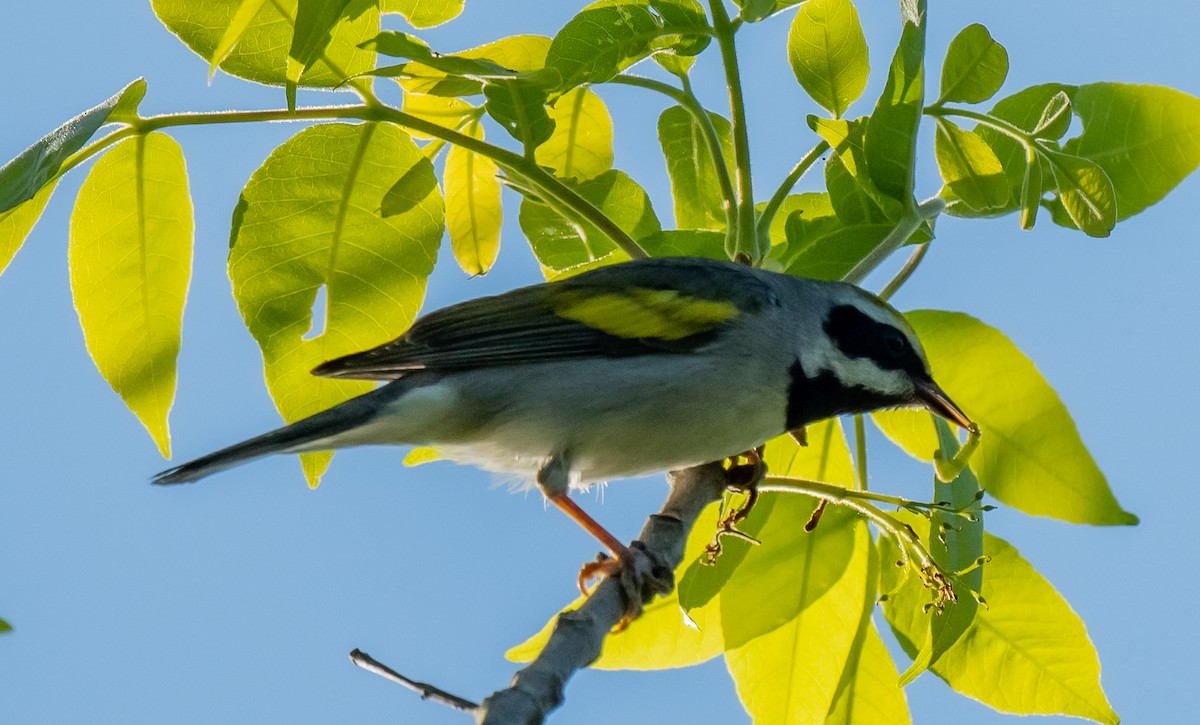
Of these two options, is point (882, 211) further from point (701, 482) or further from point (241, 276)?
Answer: point (241, 276)

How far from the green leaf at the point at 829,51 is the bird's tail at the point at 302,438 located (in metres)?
1.41

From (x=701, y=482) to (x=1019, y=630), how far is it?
0.88 metres

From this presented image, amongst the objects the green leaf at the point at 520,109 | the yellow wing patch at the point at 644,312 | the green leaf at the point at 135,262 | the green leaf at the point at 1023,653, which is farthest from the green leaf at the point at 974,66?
the green leaf at the point at 135,262

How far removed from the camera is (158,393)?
317 centimetres

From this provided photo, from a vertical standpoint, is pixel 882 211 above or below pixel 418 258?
below

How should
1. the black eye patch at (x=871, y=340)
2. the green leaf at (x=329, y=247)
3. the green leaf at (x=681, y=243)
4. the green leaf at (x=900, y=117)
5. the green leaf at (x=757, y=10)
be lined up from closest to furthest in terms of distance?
the green leaf at (x=900, y=117)
the green leaf at (x=757, y=10)
the green leaf at (x=329, y=247)
the green leaf at (x=681, y=243)
the black eye patch at (x=871, y=340)

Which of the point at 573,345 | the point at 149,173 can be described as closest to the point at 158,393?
the point at 149,173

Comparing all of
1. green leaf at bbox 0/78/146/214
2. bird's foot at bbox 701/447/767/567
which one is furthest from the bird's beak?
green leaf at bbox 0/78/146/214

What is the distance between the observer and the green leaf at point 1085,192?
3186 mm

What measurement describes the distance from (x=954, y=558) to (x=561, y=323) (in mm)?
1363

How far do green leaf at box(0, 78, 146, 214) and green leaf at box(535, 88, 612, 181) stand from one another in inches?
54.9

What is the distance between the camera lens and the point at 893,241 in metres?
3.04

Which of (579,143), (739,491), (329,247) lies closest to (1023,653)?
(739,491)

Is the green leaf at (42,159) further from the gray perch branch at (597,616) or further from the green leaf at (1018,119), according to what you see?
the green leaf at (1018,119)
